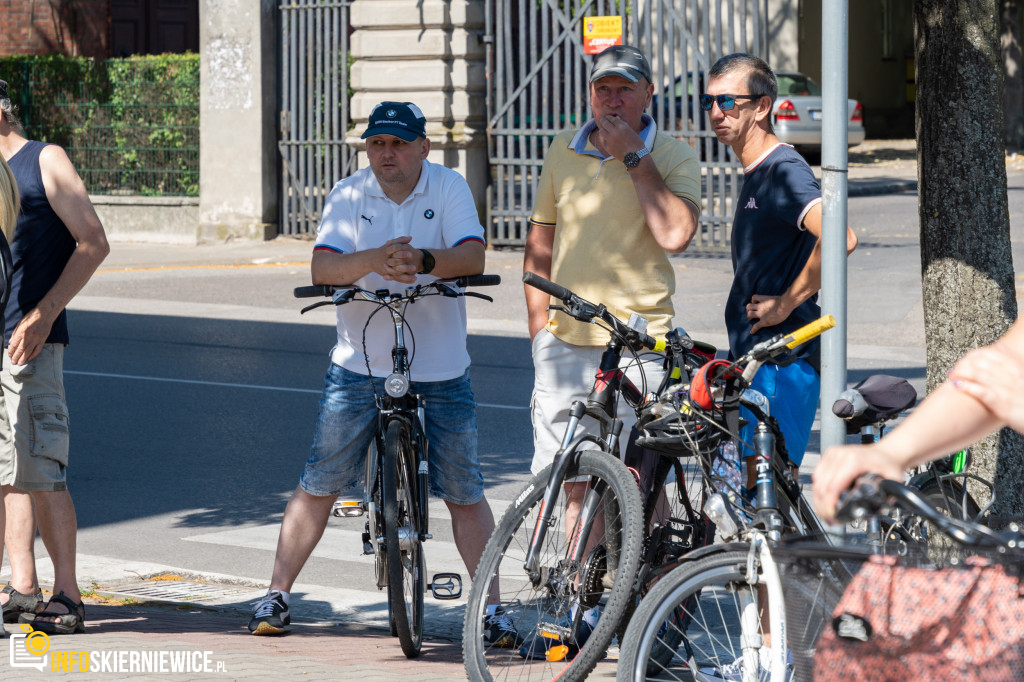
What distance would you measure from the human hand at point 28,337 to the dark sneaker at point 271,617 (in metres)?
1.23

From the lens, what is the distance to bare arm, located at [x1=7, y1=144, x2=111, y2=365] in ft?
16.6

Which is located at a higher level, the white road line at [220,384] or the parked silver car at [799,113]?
the parked silver car at [799,113]

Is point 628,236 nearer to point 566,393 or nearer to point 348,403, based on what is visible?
point 566,393

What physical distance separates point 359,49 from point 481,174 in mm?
2263

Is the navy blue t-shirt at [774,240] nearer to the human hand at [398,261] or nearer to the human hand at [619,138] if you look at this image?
the human hand at [619,138]

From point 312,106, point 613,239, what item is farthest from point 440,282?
point 312,106

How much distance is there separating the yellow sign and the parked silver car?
972 cm

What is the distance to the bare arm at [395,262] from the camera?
4824 millimetres

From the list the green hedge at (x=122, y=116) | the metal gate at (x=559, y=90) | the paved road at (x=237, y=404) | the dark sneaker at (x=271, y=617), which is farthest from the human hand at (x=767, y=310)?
the green hedge at (x=122, y=116)

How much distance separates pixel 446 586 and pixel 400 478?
0.47 meters

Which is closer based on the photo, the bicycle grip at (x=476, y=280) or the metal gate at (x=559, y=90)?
the bicycle grip at (x=476, y=280)

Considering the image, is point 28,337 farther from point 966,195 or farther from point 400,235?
point 966,195

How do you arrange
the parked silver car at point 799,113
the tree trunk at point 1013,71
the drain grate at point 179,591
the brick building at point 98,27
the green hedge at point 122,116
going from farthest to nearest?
1. the tree trunk at point 1013,71
2. the parked silver car at point 799,113
3. the brick building at point 98,27
4. the green hedge at point 122,116
5. the drain grate at point 179,591

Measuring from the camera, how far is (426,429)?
511 centimetres
